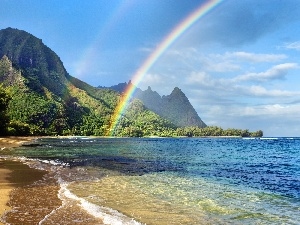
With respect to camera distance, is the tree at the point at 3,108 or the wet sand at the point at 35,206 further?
the tree at the point at 3,108

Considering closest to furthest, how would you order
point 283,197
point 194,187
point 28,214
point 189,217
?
point 28,214, point 189,217, point 283,197, point 194,187

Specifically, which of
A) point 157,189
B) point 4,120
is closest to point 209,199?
point 157,189

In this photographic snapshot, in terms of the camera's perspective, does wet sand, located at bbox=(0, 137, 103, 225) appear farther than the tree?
No

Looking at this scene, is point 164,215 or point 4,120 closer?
point 164,215

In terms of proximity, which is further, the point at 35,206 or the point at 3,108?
the point at 3,108

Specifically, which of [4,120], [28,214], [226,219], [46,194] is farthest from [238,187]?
[4,120]

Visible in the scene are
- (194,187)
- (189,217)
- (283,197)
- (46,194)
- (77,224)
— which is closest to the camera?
(77,224)

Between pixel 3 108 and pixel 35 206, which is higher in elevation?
pixel 3 108

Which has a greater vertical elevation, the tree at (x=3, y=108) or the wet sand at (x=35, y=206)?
the tree at (x=3, y=108)

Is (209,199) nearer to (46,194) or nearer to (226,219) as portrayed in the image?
(226,219)

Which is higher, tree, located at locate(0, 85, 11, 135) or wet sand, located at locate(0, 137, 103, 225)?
tree, located at locate(0, 85, 11, 135)

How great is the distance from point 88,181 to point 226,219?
12120 millimetres

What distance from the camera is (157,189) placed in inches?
788

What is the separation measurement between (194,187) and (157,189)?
3018 millimetres
